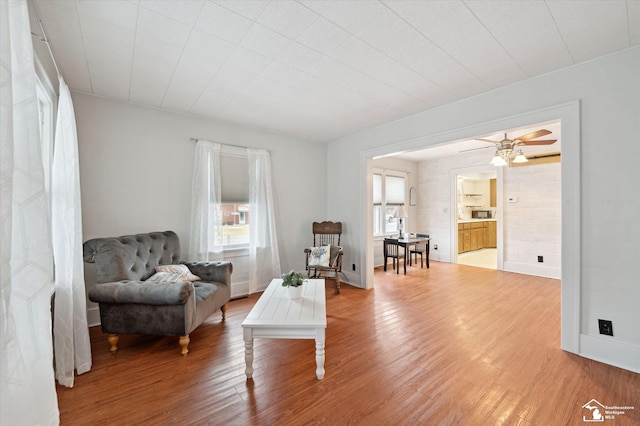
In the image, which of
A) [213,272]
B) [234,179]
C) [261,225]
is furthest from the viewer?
[261,225]

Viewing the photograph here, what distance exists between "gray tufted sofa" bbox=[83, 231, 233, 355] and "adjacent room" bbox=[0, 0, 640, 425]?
19 mm

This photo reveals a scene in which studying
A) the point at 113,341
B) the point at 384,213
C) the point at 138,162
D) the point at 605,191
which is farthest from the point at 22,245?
the point at 384,213

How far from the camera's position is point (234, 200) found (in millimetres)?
4074

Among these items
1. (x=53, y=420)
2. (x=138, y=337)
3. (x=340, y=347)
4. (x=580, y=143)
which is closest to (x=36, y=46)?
(x=53, y=420)

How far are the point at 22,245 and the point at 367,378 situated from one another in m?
2.16

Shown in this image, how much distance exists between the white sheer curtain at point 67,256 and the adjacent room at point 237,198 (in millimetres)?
16

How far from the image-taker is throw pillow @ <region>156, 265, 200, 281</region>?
Result: 2910mm

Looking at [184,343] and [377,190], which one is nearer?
[184,343]

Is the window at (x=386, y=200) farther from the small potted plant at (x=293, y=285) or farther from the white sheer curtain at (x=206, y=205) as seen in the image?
the small potted plant at (x=293, y=285)

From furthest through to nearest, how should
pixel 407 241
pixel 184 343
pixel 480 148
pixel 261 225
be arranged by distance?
pixel 407 241, pixel 480 148, pixel 261 225, pixel 184 343

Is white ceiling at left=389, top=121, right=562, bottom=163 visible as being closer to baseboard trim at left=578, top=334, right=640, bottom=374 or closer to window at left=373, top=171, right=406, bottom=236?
window at left=373, top=171, right=406, bottom=236

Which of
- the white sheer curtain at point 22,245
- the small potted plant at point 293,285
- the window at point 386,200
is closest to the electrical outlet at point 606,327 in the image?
the small potted plant at point 293,285

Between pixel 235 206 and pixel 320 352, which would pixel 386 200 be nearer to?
pixel 235 206

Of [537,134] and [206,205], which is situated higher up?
[537,134]
